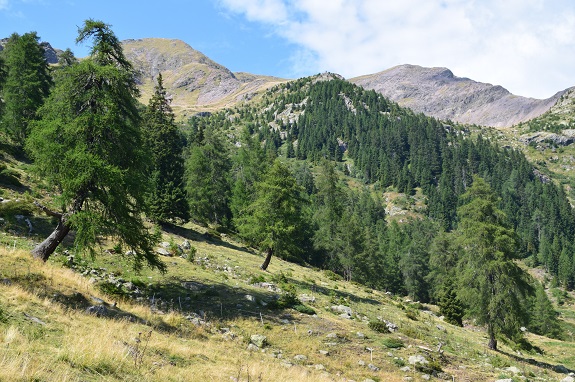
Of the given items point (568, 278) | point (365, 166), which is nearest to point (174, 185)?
point (568, 278)

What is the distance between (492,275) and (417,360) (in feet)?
52.1

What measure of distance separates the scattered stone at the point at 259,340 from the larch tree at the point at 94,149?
6323 mm

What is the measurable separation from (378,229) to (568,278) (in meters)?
69.5

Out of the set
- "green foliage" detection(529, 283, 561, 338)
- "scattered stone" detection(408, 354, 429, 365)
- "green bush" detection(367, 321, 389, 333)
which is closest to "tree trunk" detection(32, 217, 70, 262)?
"scattered stone" detection(408, 354, 429, 365)

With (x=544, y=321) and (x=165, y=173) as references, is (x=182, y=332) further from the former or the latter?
(x=544, y=321)

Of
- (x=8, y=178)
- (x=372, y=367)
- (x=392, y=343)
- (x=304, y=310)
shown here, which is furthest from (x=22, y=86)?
(x=372, y=367)

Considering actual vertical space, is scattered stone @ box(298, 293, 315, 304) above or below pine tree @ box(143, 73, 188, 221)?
below

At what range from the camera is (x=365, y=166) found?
18962 centimetres

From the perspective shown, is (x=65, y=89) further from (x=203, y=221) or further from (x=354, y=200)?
(x=354, y=200)

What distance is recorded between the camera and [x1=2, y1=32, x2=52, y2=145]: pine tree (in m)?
41.9

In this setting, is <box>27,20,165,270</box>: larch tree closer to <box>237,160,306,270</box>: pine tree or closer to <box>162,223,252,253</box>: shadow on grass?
<box>237,160,306,270</box>: pine tree

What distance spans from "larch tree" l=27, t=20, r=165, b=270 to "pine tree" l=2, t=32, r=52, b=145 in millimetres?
29498

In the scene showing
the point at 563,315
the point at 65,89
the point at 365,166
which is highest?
the point at 365,166

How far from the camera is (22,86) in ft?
141
